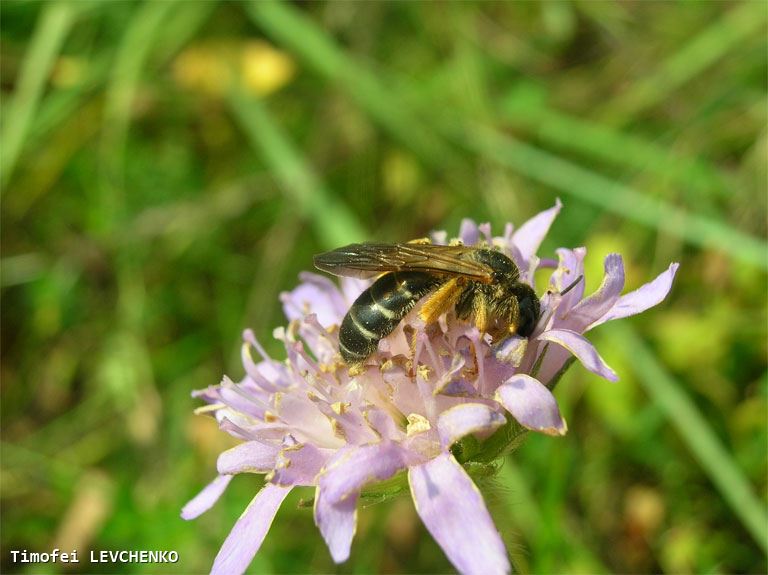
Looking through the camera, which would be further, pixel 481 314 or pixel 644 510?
pixel 644 510

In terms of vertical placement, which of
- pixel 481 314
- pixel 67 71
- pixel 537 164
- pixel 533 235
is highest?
pixel 67 71

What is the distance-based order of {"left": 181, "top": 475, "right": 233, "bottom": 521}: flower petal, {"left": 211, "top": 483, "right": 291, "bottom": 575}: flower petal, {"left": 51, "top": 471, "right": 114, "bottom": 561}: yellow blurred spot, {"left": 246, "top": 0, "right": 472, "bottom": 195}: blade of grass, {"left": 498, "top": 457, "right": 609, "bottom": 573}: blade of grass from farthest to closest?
{"left": 246, "top": 0, "right": 472, "bottom": 195}: blade of grass < {"left": 51, "top": 471, "right": 114, "bottom": 561}: yellow blurred spot < {"left": 498, "top": 457, "right": 609, "bottom": 573}: blade of grass < {"left": 181, "top": 475, "right": 233, "bottom": 521}: flower petal < {"left": 211, "top": 483, "right": 291, "bottom": 575}: flower petal

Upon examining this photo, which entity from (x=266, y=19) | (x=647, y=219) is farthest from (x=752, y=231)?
(x=266, y=19)

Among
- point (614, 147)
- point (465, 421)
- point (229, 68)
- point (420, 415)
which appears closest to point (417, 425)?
point (420, 415)

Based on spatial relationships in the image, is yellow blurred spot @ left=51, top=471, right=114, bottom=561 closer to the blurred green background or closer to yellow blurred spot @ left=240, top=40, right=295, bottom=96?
the blurred green background

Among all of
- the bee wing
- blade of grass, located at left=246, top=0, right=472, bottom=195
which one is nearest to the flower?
the bee wing

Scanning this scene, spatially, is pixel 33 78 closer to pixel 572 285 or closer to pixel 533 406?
pixel 572 285

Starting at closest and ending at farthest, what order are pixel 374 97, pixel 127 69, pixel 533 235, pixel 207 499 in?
pixel 207 499, pixel 533 235, pixel 374 97, pixel 127 69

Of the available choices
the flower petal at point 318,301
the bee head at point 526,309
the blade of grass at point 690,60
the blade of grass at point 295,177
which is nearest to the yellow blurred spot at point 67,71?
the blade of grass at point 295,177

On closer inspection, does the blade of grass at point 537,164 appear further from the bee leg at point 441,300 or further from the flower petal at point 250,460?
the flower petal at point 250,460
